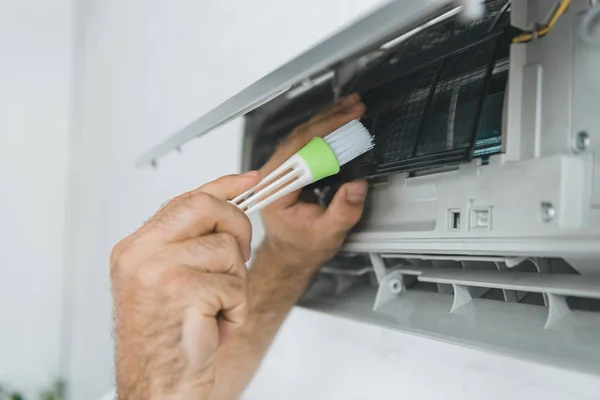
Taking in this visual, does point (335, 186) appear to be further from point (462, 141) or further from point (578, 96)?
point (578, 96)

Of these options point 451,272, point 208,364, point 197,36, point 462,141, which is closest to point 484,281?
point 451,272

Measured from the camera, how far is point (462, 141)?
0.56m

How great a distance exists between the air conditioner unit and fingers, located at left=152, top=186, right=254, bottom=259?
11 centimetres

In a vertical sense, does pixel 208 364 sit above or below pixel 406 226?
below

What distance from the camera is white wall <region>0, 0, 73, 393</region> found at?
220 cm

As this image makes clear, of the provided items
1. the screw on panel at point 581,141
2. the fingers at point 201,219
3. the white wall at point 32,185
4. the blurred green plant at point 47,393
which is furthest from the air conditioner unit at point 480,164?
the blurred green plant at point 47,393

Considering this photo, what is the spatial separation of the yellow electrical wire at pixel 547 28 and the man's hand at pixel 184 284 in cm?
31

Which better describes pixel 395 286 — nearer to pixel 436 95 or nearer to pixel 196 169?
pixel 436 95

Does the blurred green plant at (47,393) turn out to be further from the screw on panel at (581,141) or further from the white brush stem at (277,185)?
the screw on panel at (581,141)

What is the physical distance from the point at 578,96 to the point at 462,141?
111 millimetres

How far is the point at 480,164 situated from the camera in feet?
1.90

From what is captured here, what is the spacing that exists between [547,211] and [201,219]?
36 cm

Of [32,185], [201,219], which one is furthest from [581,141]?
[32,185]

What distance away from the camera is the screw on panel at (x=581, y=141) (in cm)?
50
